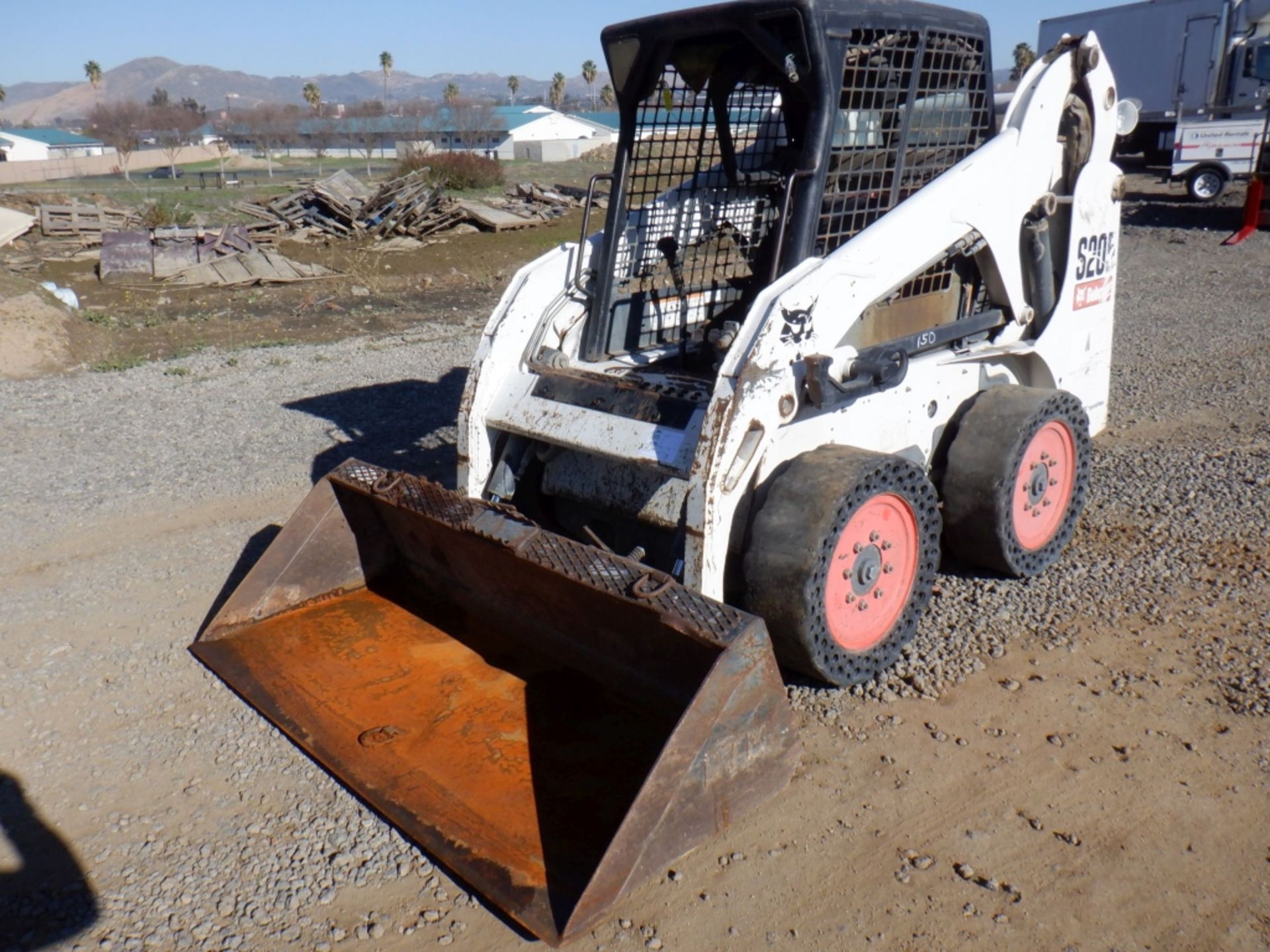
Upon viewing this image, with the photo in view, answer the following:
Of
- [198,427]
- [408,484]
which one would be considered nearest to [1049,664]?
[408,484]

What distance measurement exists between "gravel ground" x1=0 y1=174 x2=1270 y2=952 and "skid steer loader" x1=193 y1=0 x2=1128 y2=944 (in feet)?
0.58

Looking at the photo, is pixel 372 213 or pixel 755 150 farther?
pixel 372 213

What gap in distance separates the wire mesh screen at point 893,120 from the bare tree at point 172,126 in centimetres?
5569

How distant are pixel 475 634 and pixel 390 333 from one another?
25.3 feet

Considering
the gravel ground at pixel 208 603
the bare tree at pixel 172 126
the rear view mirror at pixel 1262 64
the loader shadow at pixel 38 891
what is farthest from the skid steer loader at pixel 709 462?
the bare tree at pixel 172 126

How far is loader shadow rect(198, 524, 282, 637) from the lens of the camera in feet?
15.3

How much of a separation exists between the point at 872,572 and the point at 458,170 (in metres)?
25.2

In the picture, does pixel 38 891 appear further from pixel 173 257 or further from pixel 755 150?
pixel 173 257

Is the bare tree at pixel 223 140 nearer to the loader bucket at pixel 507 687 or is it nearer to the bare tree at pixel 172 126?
the bare tree at pixel 172 126

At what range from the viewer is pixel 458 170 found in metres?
27.1

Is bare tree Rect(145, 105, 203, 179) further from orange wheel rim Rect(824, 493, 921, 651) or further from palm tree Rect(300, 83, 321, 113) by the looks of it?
orange wheel rim Rect(824, 493, 921, 651)

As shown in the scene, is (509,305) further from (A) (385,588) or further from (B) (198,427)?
(B) (198,427)

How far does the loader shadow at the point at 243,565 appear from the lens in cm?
466

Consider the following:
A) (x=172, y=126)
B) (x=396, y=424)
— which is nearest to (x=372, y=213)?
(x=396, y=424)
